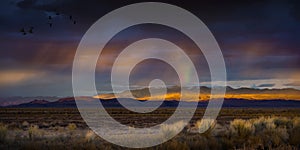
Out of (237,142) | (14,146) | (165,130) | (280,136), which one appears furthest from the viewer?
(165,130)

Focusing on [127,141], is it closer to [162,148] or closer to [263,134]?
[162,148]

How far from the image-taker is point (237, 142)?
62.4 feet

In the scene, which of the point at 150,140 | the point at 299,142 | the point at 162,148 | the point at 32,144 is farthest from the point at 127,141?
the point at 299,142

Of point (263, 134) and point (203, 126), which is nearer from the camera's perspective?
point (263, 134)

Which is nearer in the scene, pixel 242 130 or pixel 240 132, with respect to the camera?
pixel 240 132

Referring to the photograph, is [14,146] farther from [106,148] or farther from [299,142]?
[299,142]

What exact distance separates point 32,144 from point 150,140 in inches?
215

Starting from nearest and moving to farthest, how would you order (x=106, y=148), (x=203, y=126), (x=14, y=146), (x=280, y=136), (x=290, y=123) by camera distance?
(x=106, y=148) → (x=14, y=146) → (x=280, y=136) → (x=203, y=126) → (x=290, y=123)

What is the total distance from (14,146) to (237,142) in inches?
401

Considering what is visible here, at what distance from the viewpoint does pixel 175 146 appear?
16.8 m

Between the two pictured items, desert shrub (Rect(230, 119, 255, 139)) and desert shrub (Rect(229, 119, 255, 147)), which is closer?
desert shrub (Rect(229, 119, 255, 147))

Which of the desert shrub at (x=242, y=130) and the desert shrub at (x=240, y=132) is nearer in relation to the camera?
the desert shrub at (x=240, y=132)

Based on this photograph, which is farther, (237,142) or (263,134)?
(263,134)

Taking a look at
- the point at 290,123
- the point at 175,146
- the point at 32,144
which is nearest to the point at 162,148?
the point at 175,146
